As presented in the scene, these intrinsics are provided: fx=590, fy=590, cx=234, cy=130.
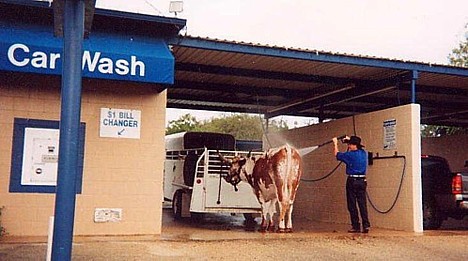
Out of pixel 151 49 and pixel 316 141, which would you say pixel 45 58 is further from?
pixel 316 141

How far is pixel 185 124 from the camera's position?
2205 inches

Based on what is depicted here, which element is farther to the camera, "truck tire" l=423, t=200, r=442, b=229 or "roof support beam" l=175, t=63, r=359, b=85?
"roof support beam" l=175, t=63, r=359, b=85

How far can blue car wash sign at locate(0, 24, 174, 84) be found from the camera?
1006 cm

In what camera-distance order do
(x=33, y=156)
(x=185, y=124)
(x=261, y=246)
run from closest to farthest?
(x=261, y=246)
(x=33, y=156)
(x=185, y=124)

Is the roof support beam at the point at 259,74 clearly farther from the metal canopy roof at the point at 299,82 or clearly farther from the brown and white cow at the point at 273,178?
the brown and white cow at the point at 273,178

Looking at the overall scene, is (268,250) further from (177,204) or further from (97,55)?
(177,204)

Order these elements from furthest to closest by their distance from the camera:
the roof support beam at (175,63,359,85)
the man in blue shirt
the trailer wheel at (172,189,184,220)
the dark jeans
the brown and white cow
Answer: the trailer wheel at (172,189,184,220) < the roof support beam at (175,63,359,85) < the man in blue shirt < the dark jeans < the brown and white cow

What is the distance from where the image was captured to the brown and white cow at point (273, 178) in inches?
481

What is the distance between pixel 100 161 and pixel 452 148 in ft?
49.5

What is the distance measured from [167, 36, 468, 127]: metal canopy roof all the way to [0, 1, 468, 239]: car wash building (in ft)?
0.15

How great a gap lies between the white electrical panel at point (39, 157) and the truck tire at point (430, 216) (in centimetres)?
844

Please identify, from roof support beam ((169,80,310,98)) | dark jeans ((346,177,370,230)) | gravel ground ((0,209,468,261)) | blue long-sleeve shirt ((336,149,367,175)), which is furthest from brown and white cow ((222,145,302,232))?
roof support beam ((169,80,310,98))

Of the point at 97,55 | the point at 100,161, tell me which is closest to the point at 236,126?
the point at 100,161

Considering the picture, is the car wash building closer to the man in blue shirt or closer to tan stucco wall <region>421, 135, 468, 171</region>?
the man in blue shirt
